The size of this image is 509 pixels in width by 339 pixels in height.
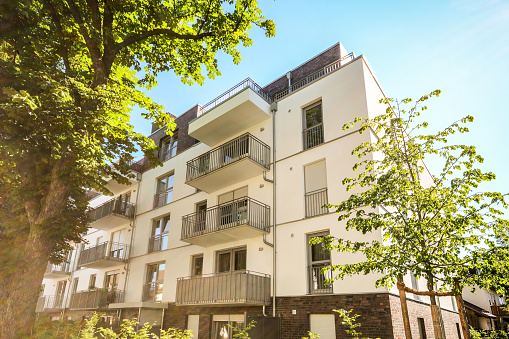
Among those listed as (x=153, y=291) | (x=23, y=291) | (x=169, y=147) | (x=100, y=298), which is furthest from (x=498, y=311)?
(x=23, y=291)

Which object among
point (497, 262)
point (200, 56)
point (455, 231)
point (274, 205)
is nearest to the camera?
point (497, 262)

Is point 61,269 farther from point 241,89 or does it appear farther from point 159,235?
point 241,89

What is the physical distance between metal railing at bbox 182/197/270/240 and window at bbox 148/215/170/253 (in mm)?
2533

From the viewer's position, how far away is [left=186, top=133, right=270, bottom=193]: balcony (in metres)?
13.7

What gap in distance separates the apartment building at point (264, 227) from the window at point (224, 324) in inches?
1.5

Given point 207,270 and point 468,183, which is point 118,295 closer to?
point 207,270

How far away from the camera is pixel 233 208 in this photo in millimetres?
13422

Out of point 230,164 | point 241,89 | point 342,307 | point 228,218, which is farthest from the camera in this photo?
point 241,89

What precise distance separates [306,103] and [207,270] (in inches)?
316

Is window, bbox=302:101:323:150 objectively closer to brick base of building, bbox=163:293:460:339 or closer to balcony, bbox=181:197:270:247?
balcony, bbox=181:197:270:247

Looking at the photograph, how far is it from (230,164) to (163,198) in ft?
23.7

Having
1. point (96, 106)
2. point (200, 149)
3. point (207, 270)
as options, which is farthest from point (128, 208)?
point (96, 106)

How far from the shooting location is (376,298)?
30.9 ft

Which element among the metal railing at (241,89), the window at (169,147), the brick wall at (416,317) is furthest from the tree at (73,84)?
the window at (169,147)
